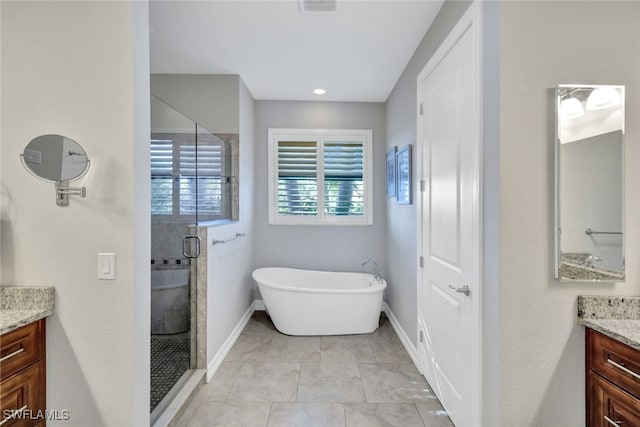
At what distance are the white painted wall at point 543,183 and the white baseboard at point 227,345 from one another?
2.04 meters

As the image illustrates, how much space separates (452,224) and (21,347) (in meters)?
2.24

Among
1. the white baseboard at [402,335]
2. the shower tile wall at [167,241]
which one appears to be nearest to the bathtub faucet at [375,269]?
the white baseboard at [402,335]

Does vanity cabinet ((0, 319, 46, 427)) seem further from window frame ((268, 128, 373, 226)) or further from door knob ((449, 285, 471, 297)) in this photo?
window frame ((268, 128, 373, 226))

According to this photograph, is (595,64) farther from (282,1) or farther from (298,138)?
(298,138)

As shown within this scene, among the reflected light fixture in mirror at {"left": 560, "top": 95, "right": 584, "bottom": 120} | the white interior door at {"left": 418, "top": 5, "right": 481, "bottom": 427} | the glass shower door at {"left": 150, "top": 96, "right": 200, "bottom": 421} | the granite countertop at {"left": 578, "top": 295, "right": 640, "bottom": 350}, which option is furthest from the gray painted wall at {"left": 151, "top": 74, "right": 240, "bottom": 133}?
the granite countertop at {"left": 578, "top": 295, "right": 640, "bottom": 350}

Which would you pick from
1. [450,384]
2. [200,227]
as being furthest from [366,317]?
[200,227]

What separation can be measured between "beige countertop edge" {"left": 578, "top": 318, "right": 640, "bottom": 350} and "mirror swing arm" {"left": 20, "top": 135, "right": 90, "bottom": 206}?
226 cm

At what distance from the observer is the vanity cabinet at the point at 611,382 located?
3.88 ft

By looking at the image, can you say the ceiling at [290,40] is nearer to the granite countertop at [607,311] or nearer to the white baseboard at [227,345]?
the granite countertop at [607,311]

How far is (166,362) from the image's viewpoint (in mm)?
2281

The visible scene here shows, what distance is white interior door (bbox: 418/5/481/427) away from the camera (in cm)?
169

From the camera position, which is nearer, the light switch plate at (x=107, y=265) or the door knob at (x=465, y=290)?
the light switch plate at (x=107, y=265)

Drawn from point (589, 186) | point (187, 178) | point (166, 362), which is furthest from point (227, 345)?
point (589, 186)
